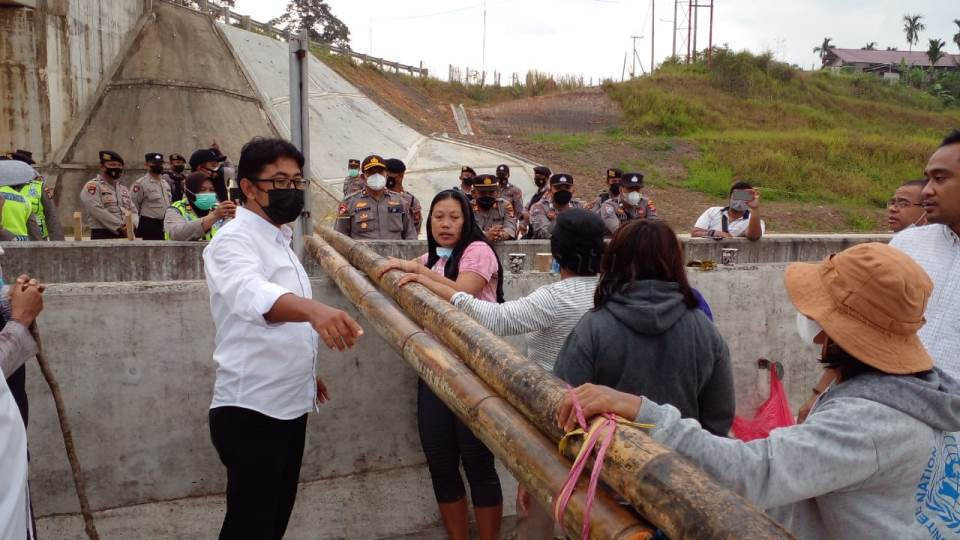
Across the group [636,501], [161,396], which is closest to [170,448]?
[161,396]

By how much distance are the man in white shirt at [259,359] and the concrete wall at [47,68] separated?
17.8 m

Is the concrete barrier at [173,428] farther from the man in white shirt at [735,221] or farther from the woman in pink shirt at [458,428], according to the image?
the man in white shirt at [735,221]

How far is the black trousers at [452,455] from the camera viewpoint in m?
3.36

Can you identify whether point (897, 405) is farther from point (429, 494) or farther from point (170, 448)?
point (170, 448)

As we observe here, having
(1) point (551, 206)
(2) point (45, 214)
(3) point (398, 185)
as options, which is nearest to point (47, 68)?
(2) point (45, 214)

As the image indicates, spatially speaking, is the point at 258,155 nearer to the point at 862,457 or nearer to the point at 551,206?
the point at 862,457

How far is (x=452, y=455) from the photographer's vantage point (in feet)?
11.2

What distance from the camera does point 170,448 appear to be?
352 centimetres

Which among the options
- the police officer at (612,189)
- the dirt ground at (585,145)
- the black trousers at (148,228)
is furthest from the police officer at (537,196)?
the dirt ground at (585,145)

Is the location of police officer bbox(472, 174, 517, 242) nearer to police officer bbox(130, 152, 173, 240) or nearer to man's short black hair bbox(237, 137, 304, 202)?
man's short black hair bbox(237, 137, 304, 202)

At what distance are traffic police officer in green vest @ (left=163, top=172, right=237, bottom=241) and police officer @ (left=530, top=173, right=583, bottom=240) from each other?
373 cm

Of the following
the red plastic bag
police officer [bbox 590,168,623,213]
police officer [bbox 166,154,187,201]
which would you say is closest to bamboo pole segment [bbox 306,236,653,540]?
the red plastic bag

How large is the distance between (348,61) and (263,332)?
29513 millimetres

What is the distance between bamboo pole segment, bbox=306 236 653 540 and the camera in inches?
54.6
